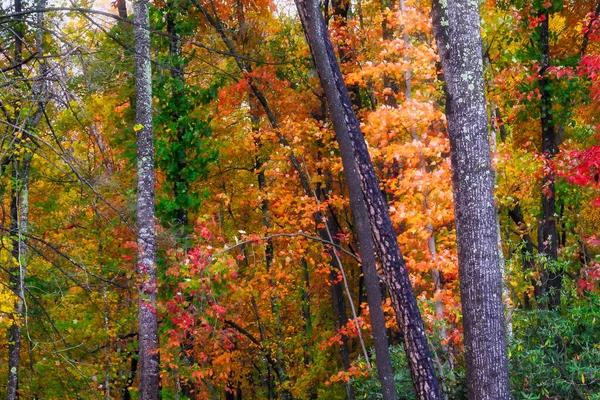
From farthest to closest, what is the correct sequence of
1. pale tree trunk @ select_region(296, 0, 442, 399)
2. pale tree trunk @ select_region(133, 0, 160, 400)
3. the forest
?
pale tree trunk @ select_region(133, 0, 160, 400), pale tree trunk @ select_region(296, 0, 442, 399), the forest

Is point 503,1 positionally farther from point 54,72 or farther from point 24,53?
point 54,72

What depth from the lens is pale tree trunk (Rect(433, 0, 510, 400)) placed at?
589 centimetres

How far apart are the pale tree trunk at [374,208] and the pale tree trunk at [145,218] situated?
13.3 ft

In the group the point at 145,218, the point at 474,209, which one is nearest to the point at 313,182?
the point at 145,218

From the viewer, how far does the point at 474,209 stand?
6.03m

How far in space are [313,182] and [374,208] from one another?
23.5 feet

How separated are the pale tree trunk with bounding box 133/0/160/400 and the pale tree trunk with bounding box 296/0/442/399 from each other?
4059 mm

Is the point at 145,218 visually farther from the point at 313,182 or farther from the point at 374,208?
the point at 374,208

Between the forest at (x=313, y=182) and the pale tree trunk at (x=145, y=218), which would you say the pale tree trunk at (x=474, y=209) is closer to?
the forest at (x=313, y=182)

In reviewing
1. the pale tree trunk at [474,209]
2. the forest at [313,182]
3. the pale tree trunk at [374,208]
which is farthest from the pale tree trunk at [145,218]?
the pale tree trunk at [474,209]

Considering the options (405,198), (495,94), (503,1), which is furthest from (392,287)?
(503,1)

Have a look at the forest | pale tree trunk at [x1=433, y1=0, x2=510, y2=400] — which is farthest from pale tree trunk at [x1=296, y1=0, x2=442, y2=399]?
pale tree trunk at [x1=433, y1=0, x2=510, y2=400]

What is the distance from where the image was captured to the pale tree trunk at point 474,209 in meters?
5.89

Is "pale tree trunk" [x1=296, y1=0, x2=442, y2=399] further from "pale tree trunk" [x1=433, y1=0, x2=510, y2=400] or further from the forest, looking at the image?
"pale tree trunk" [x1=433, y1=0, x2=510, y2=400]
